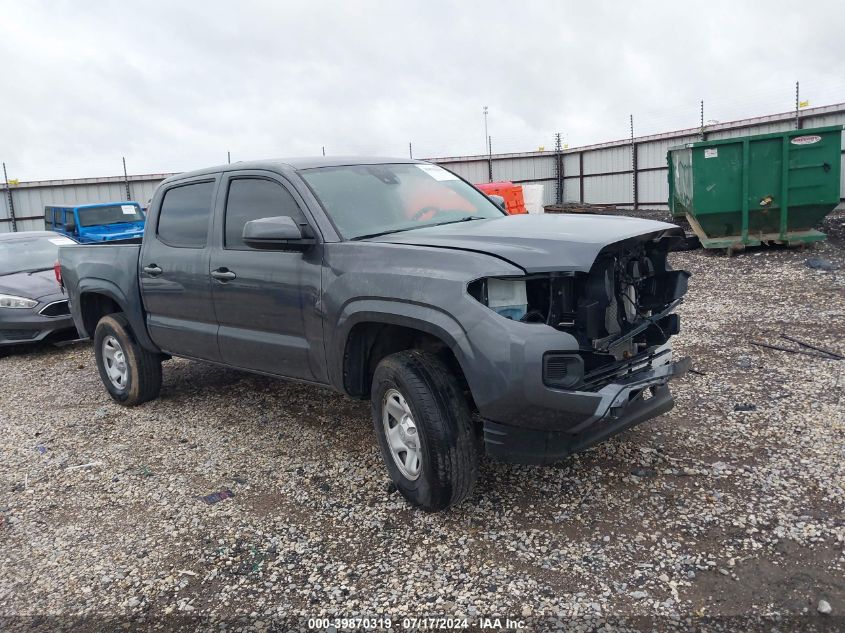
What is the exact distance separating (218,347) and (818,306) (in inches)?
272

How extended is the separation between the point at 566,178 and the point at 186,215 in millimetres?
23167

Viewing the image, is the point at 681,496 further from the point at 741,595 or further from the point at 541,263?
the point at 541,263

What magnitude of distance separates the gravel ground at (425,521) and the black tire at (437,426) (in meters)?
0.24

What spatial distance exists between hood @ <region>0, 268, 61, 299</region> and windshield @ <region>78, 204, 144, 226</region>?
9876 mm

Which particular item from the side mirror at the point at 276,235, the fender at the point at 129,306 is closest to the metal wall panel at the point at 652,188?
the fender at the point at 129,306

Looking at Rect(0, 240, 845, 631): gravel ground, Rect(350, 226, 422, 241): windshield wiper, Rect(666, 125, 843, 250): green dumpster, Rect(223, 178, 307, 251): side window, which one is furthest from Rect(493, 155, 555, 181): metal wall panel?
Rect(350, 226, 422, 241): windshield wiper

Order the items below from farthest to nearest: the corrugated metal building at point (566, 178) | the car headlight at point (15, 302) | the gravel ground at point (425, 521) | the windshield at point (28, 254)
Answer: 1. the corrugated metal building at point (566, 178)
2. the windshield at point (28, 254)
3. the car headlight at point (15, 302)
4. the gravel ground at point (425, 521)

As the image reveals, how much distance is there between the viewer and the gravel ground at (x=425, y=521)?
2941 mm

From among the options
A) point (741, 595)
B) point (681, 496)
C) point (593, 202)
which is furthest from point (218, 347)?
point (593, 202)

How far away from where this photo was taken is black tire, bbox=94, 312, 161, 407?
575cm

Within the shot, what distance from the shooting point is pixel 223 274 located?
454 cm

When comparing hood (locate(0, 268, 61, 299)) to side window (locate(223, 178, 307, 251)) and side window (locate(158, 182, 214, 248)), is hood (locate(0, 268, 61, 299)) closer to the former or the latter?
side window (locate(158, 182, 214, 248))

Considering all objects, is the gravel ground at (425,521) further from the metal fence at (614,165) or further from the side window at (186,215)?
the metal fence at (614,165)

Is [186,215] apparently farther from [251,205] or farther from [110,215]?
[110,215]
